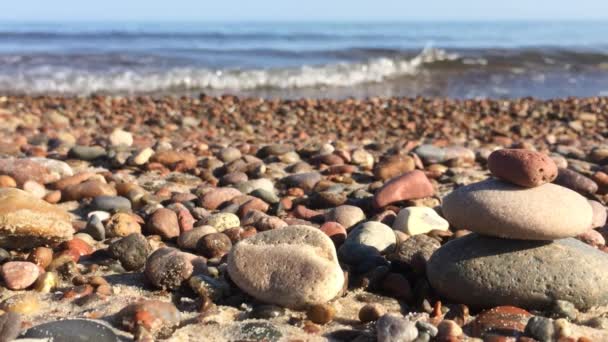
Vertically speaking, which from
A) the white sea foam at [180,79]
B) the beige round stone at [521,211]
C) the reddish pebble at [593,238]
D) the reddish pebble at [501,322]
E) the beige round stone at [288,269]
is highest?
the beige round stone at [521,211]

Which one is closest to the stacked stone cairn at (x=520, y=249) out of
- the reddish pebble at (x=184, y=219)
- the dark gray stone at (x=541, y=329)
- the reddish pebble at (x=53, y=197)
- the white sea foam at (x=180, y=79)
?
the dark gray stone at (x=541, y=329)

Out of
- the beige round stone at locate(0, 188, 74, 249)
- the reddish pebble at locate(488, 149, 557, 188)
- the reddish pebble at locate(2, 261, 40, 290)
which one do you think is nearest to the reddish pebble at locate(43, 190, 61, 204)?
the beige round stone at locate(0, 188, 74, 249)

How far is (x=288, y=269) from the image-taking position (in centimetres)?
250

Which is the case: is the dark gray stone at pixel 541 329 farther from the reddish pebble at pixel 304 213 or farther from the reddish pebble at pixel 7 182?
the reddish pebble at pixel 7 182

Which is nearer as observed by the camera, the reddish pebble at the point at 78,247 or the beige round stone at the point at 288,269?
the beige round stone at the point at 288,269

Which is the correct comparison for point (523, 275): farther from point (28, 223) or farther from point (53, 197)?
point (53, 197)

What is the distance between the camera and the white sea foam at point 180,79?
13039mm

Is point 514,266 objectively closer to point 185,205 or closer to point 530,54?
point 185,205

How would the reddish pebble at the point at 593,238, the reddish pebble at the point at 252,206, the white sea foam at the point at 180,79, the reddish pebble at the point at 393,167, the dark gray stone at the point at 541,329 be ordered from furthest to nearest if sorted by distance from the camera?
the white sea foam at the point at 180,79 < the reddish pebble at the point at 393,167 < the reddish pebble at the point at 252,206 < the reddish pebble at the point at 593,238 < the dark gray stone at the point at 541,329

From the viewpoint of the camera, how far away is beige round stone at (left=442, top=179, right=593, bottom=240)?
8.45 feet

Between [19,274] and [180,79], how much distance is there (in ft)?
38.6

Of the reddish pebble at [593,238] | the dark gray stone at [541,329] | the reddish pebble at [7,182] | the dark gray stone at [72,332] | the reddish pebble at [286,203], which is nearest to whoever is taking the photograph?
the dark gray stone at [72,332]

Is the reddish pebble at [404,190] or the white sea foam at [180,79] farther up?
the reddish pebble at [404,190]

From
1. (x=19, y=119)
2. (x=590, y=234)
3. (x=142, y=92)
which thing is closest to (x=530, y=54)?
(x=142, y=92)
